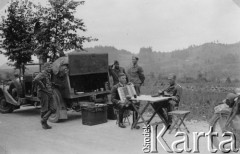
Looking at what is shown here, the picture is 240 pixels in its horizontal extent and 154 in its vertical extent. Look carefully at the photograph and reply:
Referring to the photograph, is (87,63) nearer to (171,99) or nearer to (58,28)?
(58,28)

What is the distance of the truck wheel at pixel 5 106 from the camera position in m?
11.2

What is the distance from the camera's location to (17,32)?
37.1 ft

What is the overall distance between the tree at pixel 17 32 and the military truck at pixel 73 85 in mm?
956

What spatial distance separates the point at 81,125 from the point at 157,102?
216 cm

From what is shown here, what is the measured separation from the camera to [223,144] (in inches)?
228

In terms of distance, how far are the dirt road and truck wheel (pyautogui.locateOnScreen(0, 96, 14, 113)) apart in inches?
65.1

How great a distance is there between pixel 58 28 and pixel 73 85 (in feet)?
6.46

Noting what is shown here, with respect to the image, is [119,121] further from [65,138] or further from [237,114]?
[237,114]

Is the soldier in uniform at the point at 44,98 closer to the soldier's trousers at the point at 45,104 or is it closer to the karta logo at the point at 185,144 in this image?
the soldier's trousers at the point at 45,104

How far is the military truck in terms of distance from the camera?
9.22m

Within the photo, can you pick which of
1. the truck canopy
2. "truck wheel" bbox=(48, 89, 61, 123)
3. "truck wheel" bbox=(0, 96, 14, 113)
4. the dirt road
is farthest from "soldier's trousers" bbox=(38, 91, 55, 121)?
"truck wheel" bbox=(0, 96, 14, 113)

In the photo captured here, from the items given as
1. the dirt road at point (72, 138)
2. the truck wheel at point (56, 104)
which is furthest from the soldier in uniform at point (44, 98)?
the truck wheel at point (56, 104)

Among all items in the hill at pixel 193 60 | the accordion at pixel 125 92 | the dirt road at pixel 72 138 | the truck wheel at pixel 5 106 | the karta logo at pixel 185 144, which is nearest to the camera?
the karta logo at pixel 185 144


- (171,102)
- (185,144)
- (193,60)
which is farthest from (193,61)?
(185,144)
